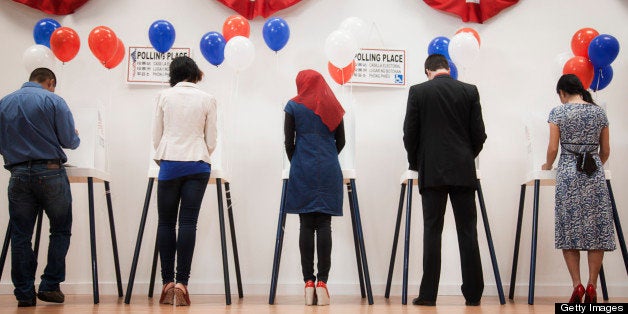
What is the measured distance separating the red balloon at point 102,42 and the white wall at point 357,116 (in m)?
0.54

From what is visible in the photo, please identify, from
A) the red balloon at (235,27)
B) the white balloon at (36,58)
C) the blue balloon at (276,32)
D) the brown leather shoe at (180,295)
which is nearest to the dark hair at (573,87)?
the blue balloon at (276,32)

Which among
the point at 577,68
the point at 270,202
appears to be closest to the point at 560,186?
the point at 577,68

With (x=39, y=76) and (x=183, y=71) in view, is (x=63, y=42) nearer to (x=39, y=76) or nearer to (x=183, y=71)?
(x=39, y=76)

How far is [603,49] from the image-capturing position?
3.94m

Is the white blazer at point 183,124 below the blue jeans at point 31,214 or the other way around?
the other way around

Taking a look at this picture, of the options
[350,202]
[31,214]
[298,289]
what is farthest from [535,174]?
[31,214]

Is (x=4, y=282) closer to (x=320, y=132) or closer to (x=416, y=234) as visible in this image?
(x=320, y=132)

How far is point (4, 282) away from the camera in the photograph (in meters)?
4.33

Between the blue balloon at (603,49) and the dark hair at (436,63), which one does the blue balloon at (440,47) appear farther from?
the blue balloon at (603,49)

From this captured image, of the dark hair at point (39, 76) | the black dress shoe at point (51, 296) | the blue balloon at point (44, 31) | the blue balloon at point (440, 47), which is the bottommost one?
the black dress shoe at point (51, 296)

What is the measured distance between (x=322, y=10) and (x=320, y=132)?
1.53 metres

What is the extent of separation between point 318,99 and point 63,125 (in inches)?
55.8

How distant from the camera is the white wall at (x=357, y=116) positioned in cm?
445

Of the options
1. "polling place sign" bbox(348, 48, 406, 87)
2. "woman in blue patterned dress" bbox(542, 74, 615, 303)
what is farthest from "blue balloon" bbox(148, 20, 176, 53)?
"woman in blue patterned dress" bbox(542, 74, 615, 303)
